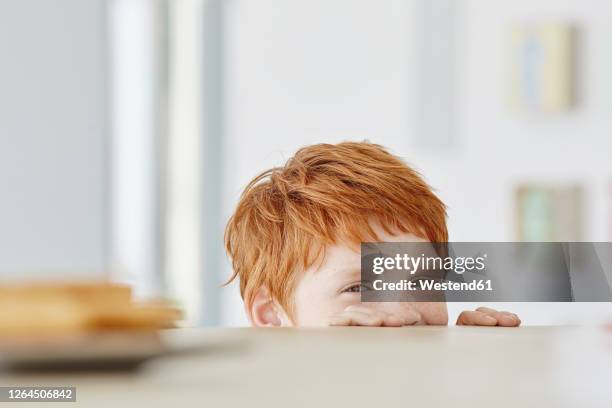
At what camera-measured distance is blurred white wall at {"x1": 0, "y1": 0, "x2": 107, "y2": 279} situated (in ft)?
5.00

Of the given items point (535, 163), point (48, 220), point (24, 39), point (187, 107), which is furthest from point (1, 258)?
point (535, 163)

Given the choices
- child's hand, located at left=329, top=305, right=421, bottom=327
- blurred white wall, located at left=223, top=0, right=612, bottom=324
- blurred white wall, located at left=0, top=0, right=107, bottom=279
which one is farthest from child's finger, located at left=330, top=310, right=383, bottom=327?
blurred white wall, located at left=223, top=0, right=612, bottom=324

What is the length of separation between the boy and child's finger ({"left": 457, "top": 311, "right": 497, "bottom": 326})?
0.58ft

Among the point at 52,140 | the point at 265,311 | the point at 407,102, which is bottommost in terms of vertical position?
the point at 265,311

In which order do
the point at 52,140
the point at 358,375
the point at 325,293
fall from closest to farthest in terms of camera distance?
the point at 358,375 → the point at 325,293 → the point at 52,140

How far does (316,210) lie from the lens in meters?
0.44

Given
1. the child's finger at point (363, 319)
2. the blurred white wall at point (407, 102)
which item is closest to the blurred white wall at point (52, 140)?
the blurred white wall at point (407, 102)

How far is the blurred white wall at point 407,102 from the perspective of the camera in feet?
5.77

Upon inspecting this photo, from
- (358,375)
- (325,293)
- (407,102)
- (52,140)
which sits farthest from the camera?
(407,102)

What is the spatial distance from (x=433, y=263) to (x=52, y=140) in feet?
4.85

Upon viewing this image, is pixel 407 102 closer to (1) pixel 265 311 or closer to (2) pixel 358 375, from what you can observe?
(1) pixel 265 311

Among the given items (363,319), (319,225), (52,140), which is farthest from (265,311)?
(52,140)

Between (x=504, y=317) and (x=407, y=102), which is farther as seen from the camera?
(x=407, y=102)

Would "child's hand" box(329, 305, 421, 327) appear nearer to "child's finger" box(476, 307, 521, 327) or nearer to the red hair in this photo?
"child's finger" box(476, 307, 521, 327)
